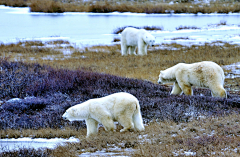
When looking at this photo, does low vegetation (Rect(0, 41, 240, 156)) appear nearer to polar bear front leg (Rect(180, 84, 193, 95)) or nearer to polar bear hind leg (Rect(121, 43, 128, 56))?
polar bear front leg (Rect(180, 84, 193, 95))

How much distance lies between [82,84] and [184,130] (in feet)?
17.9

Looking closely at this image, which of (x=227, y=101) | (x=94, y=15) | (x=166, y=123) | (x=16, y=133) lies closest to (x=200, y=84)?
(x=227, y=101)

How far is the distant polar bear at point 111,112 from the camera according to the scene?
5812mm

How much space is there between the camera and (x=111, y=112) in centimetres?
596

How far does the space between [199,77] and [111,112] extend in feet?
12.6

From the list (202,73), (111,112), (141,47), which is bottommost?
(141,47)

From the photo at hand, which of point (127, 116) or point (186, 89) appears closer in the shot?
point (127, 116)

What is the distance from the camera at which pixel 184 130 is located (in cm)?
600

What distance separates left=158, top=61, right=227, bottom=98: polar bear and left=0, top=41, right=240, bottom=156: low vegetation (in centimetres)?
35

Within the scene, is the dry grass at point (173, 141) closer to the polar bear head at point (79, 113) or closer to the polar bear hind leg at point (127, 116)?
the polar bear hind leg at point (127, 116)

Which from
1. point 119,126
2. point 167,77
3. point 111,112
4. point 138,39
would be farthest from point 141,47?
point 111,112

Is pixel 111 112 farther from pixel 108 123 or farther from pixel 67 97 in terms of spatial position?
pixel 67 97

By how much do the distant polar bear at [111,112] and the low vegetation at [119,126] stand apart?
23 centimetres

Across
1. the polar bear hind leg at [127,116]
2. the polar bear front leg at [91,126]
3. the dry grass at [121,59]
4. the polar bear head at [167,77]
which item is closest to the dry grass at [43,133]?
the polar bear front leg at [91,126]
